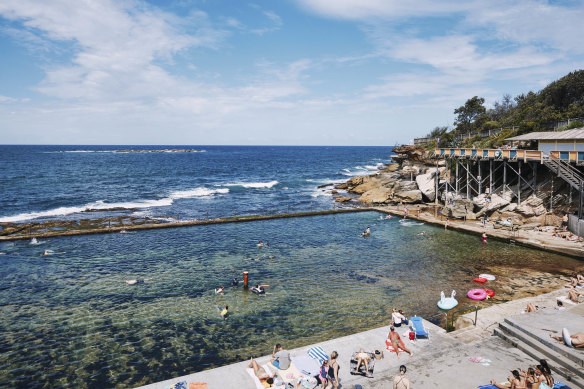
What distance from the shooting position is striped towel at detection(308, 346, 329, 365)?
524 inches

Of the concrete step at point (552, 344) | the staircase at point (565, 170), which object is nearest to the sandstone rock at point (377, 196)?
the staircase at point (565, 170)

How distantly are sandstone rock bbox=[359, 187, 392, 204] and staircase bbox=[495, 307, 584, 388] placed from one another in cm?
3828

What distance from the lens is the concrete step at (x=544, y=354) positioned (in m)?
11.7

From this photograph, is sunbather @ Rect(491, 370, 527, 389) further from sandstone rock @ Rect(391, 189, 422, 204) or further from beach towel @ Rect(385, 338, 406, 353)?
sandstone rock @ Rect(391, 189, 422, 204)

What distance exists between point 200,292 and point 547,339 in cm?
1784

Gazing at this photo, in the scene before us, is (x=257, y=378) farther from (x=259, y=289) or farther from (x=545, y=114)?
(x=545, y=114)

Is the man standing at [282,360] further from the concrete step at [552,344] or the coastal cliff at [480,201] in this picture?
the coastal cliff at [480,201]

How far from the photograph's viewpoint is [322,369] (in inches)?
476

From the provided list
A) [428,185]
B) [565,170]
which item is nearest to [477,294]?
[565,170]

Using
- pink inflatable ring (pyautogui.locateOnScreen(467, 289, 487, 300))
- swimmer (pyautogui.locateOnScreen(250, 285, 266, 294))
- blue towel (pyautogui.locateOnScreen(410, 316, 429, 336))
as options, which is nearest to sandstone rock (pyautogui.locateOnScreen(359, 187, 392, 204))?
pink inflatable ring (pyautogui.locateOnScreen(467, 289, 487, 300))

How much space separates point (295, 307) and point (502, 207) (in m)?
30.2

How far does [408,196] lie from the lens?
5216 cm

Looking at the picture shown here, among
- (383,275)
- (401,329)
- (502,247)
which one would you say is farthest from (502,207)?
(401,329)

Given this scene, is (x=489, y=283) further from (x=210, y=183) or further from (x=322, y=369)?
(x=210, y=183)
